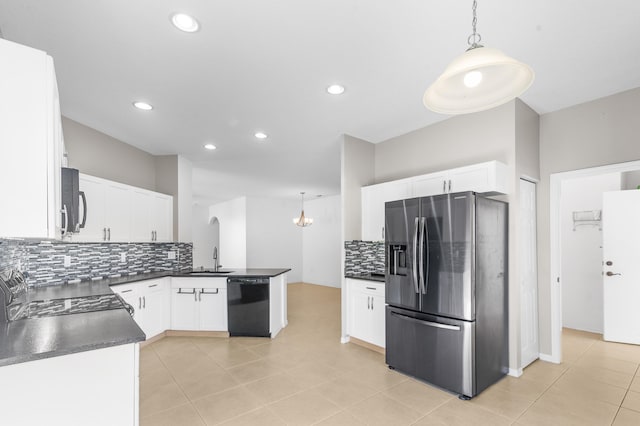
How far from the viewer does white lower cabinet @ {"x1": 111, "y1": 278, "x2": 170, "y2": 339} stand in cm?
384

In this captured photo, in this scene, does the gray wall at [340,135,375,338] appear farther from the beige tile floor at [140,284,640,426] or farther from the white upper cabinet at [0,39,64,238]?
the white upper cabinet at [0,39,64,238]

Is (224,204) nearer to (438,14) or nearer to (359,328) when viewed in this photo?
(359,328)

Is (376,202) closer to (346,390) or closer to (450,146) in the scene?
(450,146)

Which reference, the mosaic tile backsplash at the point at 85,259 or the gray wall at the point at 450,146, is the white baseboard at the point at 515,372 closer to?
the gray wall at the point at 450,146

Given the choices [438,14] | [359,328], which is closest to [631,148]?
[438,14]

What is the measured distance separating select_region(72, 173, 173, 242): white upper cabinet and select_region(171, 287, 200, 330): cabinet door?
86cm

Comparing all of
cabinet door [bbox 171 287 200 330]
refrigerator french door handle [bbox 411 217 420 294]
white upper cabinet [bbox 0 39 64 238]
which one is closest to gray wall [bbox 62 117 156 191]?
cabinet door [bbox 171 287 200 330]

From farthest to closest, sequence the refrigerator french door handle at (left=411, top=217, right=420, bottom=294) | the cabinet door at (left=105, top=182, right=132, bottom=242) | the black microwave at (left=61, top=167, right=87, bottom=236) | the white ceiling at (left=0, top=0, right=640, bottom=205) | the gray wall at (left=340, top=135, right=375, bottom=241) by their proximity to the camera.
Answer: the gray wall at (left=340, top=135, right=375, bottom=241)
the cabinet door at (left=105, top=182, right=132, bottom=242)
the refrigerator french door handle at (left=411, top=217, right=420, bottom=294)
the white ceiling at (left=0, top=0, right=640, bottom=205)
the black microwave at (left=61, top=167, right=87, bottom=236)

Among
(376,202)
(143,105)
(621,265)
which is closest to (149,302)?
(143,105)

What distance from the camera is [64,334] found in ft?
5.19

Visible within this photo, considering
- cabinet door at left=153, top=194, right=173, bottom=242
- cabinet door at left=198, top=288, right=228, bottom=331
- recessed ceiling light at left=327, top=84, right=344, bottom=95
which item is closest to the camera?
recessed ceiling light at left=327, top=84, right=344, bottom=95

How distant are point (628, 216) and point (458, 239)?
313 centimetres

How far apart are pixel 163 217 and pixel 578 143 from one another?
5.35 metres

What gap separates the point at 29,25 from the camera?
6.81 feet
